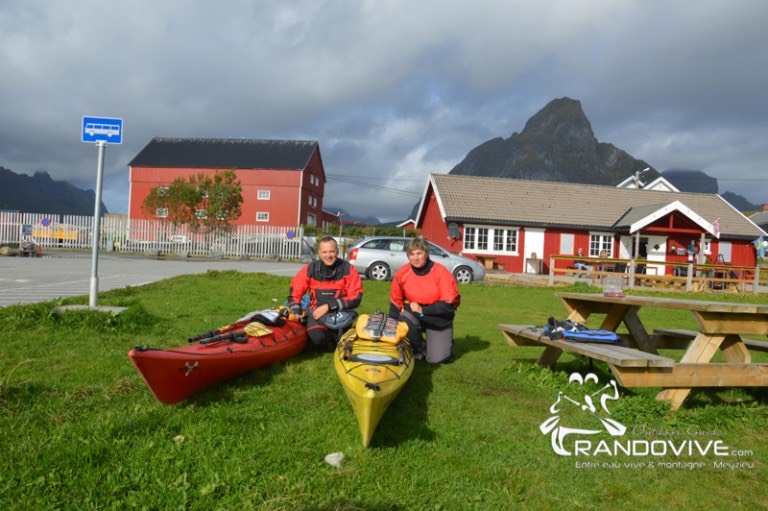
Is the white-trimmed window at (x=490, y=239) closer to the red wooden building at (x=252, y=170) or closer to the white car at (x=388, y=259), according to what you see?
the white car at (x=388, y=259)

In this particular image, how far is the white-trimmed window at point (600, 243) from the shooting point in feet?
90.3

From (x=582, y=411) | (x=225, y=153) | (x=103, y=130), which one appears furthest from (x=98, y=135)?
(x=225, y=153)

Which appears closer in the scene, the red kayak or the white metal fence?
the red kayak

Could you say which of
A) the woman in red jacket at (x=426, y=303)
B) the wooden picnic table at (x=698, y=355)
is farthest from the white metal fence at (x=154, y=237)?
the wooden picnic table at (x=698, y=355)

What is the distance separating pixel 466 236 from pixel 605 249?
8.04 meters

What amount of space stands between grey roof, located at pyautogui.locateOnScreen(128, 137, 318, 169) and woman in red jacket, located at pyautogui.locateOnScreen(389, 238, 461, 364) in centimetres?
3820

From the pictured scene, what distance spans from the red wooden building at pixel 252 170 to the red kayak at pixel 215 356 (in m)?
37.8

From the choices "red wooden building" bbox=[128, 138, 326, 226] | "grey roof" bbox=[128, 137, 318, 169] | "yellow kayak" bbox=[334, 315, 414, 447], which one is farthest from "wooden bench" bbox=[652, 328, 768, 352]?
"grey roof" bbox=[128, 137, 318, 169]

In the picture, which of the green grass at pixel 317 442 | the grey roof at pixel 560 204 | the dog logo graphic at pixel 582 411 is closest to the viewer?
the green grass at pixel 317 442

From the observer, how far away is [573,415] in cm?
424

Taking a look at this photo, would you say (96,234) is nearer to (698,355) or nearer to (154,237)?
(698,355)

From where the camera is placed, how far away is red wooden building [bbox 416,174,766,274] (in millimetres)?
25953

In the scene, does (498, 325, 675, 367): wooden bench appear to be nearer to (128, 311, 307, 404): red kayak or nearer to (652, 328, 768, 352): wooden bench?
(652, 328, 768, 352): wooden bench

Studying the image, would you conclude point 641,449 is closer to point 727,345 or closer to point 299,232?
point 727,345
